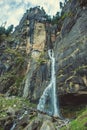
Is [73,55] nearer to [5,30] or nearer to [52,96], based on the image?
[52,96]

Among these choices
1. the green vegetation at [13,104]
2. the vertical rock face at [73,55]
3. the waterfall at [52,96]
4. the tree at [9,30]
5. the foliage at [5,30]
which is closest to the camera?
the vertical rock face at [73,55]

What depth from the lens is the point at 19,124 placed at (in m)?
31.0

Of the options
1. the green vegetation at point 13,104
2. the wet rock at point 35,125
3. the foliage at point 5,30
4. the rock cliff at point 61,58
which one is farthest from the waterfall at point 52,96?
the foliage at point 5,30

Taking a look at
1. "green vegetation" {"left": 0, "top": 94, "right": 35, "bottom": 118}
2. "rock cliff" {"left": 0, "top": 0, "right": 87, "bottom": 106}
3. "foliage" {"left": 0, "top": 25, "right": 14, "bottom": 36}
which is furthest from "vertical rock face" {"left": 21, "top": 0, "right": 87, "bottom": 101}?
"foliage" {"left": 0, "top": 25, "right": 14, "bottom": 36}

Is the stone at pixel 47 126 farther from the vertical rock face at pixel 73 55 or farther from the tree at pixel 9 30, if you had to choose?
the tree at pixel 9 30

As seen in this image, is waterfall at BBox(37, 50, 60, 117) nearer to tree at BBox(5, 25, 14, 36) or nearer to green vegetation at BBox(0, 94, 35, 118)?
green vegetation at BBox(0, 94, 35, 118)

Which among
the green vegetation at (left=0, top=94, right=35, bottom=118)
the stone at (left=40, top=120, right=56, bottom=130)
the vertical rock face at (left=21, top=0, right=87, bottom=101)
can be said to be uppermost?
the vertical rock face at (left=21, top=0, right=87, bottom=101)

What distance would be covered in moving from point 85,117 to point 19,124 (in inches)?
382

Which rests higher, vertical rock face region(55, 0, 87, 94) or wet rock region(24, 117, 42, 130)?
vertical rock face region(55, 0, 87, 94)

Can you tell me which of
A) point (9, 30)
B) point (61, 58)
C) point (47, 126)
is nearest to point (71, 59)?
point (61, 58)

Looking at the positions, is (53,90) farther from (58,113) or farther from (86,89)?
(86,89)

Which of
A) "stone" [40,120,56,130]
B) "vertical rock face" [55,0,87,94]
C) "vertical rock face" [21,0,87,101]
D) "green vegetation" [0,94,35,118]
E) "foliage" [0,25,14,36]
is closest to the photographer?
"stone" [40,120,56,130]

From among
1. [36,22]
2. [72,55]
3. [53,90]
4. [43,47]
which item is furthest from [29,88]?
[36,22]

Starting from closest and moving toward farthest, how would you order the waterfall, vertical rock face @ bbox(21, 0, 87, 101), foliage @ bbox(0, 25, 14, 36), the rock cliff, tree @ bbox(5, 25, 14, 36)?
vertical rock face @ bbox(21, 0, 87, 101) < the rock cliff < the waterfall < foliage @ bbox(0, 25, 14, 36) < tree @ bbox(5, 25, 14, 36)
